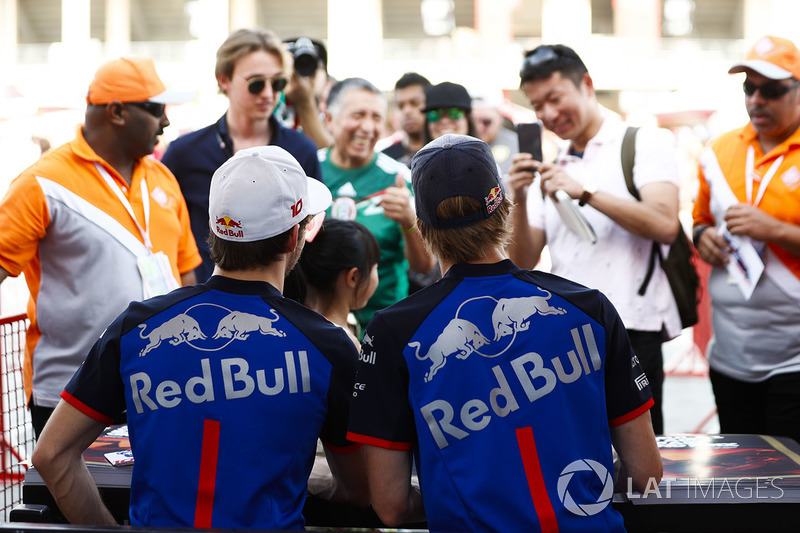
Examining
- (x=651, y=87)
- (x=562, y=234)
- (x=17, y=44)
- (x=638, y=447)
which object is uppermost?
(x=17, y=44)

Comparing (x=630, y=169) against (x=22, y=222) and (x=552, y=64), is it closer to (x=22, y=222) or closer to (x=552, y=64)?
(x=552, y=64)

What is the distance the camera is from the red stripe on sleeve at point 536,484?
165cm

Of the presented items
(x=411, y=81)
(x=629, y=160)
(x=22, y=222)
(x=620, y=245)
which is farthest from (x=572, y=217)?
(x=411, y=81)

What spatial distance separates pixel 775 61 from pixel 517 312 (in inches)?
87.0

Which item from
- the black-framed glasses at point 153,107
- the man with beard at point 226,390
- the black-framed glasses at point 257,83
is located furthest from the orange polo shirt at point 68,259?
the man with beard at point 226,390

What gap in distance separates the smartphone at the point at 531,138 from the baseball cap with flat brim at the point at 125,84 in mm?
1491

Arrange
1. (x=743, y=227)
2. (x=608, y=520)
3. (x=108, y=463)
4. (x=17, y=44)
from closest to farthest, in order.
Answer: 1. (x=608, y=520)
2. (x=108, y=463)
3. (x=743, y=227)
4. (x=17, y=44)

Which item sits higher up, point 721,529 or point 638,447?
point 638,447

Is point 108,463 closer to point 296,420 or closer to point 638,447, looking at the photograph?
point 296,420

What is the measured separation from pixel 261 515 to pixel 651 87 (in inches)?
1144

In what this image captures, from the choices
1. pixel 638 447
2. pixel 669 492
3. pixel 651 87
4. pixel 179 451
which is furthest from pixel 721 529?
pixel 651 87

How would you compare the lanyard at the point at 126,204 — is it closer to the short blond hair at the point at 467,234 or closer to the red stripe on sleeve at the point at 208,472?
the red stripe on sleeve at the point at 208,472

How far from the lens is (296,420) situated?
5.82 feet

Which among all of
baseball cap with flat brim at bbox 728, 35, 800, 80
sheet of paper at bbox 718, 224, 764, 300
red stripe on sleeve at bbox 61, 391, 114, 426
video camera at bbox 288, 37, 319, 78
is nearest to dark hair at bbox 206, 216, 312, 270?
red stripe on sleeve at bbox 61, 391, 114, 426
